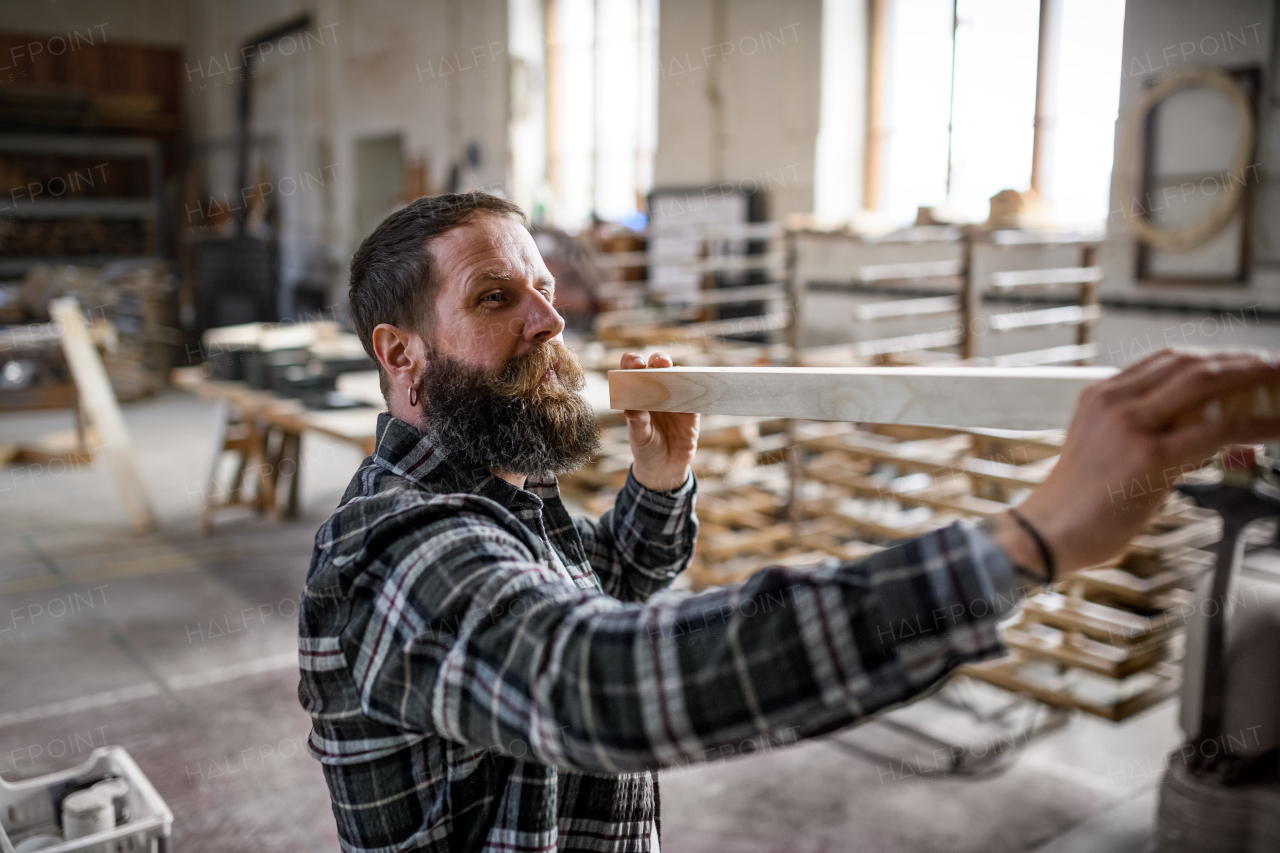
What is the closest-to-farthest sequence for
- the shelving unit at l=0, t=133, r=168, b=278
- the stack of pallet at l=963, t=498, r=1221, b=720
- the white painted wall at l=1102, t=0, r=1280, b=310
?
the stack of pallet at l=963, t=498, r=1221, b=720 < the white painted wall at l=1102, t=0, r=1280, b=310 < the shelving unit at l=0, t=133, r=168, b=278

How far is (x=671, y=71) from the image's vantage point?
29.8 ft

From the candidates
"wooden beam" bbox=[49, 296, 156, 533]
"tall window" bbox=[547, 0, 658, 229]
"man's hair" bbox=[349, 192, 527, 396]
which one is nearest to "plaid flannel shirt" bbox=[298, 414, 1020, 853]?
"man's hair" bbox=[349, 192, 527, 396]

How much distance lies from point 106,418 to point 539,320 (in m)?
Answer: 6.11

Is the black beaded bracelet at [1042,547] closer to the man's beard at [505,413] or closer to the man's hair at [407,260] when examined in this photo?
the man's beard at [505,413]

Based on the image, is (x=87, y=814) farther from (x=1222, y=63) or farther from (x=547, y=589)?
(x=1222, y=63)

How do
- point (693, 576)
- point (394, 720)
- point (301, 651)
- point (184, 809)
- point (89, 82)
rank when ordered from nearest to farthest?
1. point (394, 720)
2. point (301, 651)
3. point (184, 809)
4. point (693, 576)
5. point (89, 82)

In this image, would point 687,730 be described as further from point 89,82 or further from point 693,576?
point 89,82

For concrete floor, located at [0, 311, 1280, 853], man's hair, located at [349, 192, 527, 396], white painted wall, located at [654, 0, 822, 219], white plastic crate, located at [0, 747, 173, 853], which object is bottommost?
concrete floor, located at [0, 311, 1280, 853]

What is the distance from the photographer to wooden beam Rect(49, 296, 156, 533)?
6.31 m

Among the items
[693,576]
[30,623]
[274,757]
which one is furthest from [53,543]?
[693,576]

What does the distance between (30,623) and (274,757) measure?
2.01 meters

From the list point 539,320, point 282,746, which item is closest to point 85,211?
point 282,746

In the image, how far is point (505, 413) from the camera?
1.33 m

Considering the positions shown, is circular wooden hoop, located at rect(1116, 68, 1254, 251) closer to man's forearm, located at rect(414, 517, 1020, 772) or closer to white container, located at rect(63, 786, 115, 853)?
man's forearm, located at rect(414, 517, 1020, 772)
